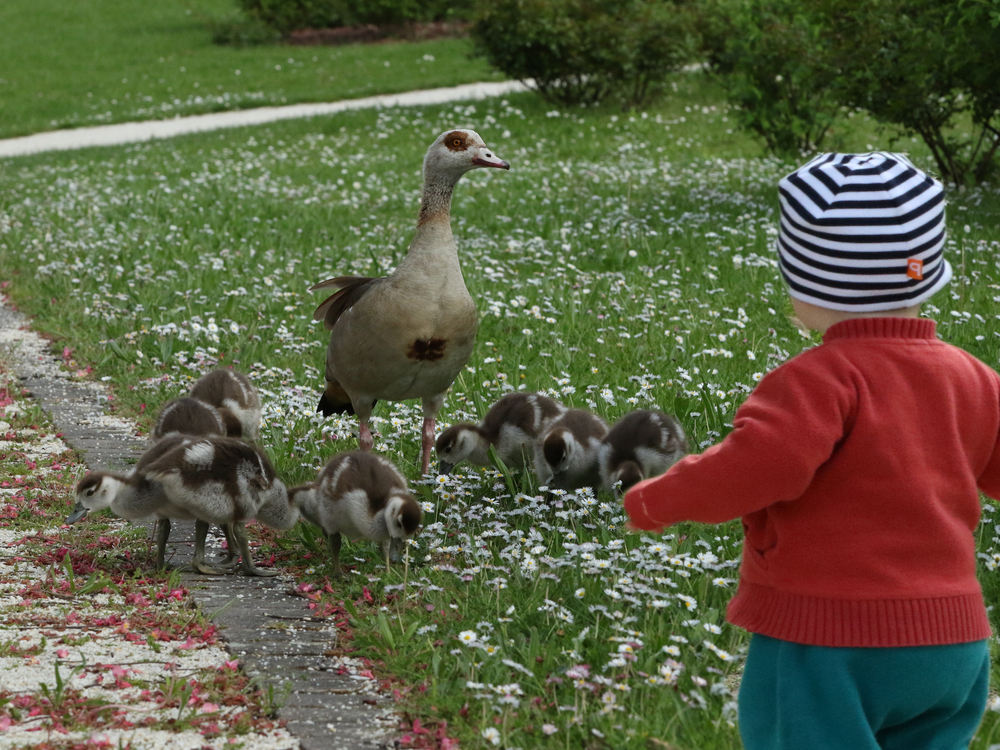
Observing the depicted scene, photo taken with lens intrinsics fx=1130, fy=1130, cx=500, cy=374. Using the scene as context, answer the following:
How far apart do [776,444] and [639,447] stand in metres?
3.18

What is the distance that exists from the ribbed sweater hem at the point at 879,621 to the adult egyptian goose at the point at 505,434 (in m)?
3.57

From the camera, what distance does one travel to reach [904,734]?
3.02 metres

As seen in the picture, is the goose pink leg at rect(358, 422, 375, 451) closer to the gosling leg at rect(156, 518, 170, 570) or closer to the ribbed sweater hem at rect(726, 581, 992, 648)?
the gosling leg at rect(156, 518, 170, 570)

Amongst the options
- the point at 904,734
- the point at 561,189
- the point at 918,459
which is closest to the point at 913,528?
the point at 918,459

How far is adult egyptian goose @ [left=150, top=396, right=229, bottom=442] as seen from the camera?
20.7 feet

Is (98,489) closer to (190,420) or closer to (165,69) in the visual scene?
(190,420)

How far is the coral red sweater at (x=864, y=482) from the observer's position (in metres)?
2.78

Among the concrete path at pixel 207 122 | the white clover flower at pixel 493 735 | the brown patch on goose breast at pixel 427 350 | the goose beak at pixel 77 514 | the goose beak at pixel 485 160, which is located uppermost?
the goose beak at pixel 485 160

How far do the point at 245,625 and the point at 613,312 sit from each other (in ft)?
18.3

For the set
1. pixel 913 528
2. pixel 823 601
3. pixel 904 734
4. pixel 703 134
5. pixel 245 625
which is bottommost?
pixel 703 134

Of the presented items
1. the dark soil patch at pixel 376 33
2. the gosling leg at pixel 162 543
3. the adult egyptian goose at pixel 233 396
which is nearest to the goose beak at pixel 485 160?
the adult egyptian goose at pixel 233 396

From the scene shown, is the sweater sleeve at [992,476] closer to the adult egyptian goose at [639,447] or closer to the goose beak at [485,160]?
the adult egyptian goose at [639,447]

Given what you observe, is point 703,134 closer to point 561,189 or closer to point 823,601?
point 561,189

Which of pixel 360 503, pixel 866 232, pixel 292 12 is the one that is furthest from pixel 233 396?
pixel 292 12
